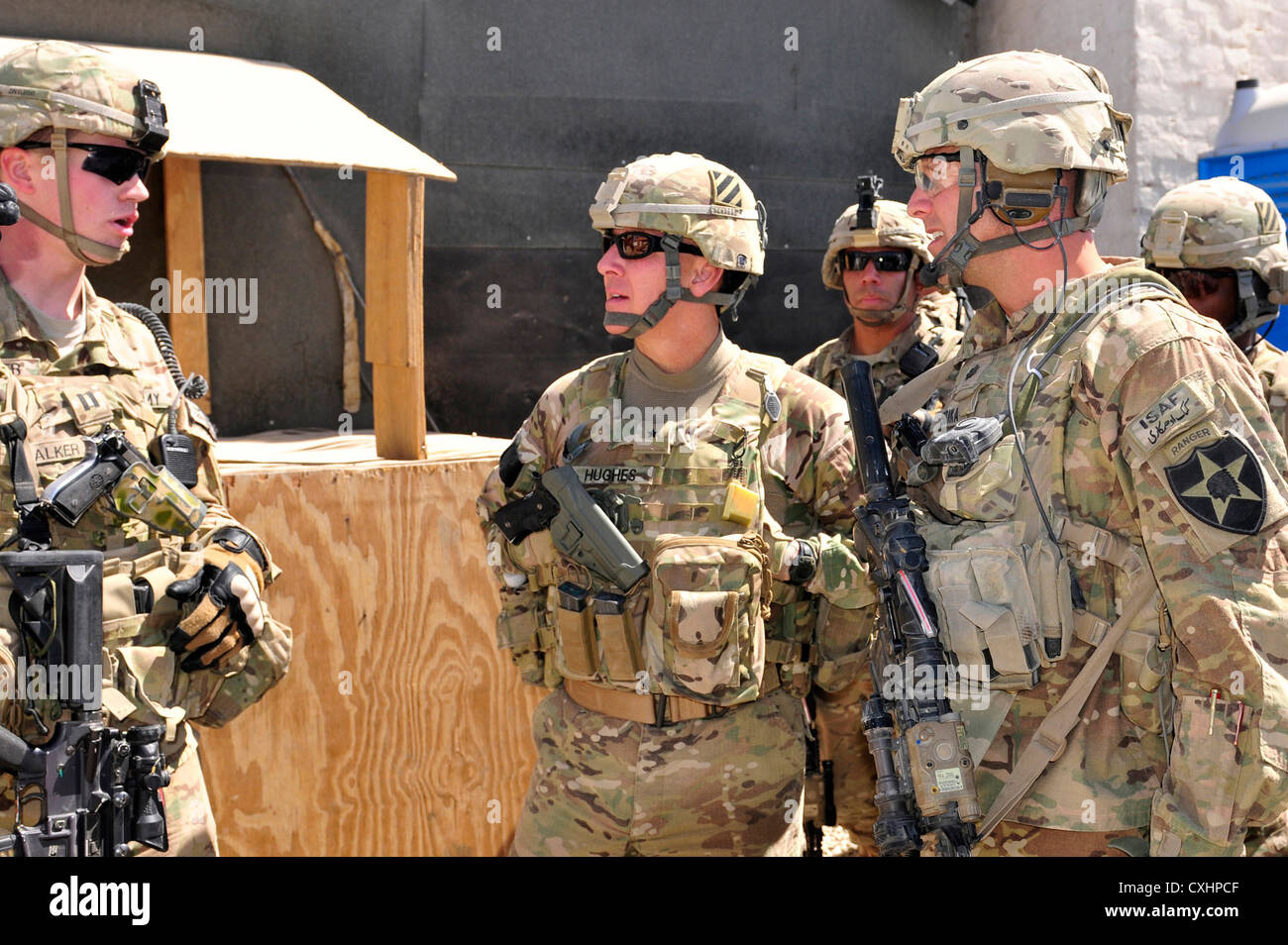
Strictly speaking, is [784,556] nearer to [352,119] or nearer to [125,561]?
[125,561]

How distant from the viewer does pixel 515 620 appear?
383cm

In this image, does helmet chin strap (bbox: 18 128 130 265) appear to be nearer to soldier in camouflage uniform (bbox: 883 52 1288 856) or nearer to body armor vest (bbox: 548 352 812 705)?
body armor vest (bbox: 548 352 812 705)

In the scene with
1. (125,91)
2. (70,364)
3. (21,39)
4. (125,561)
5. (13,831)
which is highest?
(21,39)

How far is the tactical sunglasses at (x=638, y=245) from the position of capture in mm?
3762

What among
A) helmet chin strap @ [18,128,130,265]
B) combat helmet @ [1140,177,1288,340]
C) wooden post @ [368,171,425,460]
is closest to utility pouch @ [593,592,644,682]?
helmet chin strap @ [18,128,130,265]

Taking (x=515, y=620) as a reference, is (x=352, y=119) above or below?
above

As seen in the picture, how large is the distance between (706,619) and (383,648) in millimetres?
1881

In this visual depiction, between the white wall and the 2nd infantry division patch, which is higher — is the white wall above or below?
above

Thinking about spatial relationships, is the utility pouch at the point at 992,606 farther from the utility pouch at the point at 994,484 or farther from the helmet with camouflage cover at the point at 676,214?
the helmet with camouflage cover at the point at 676,214

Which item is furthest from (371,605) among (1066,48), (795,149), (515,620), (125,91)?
(1066,48)

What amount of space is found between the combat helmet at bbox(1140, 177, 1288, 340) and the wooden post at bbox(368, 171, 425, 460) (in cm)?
296

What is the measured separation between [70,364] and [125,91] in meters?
0.74

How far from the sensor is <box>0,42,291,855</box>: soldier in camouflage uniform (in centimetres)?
336
